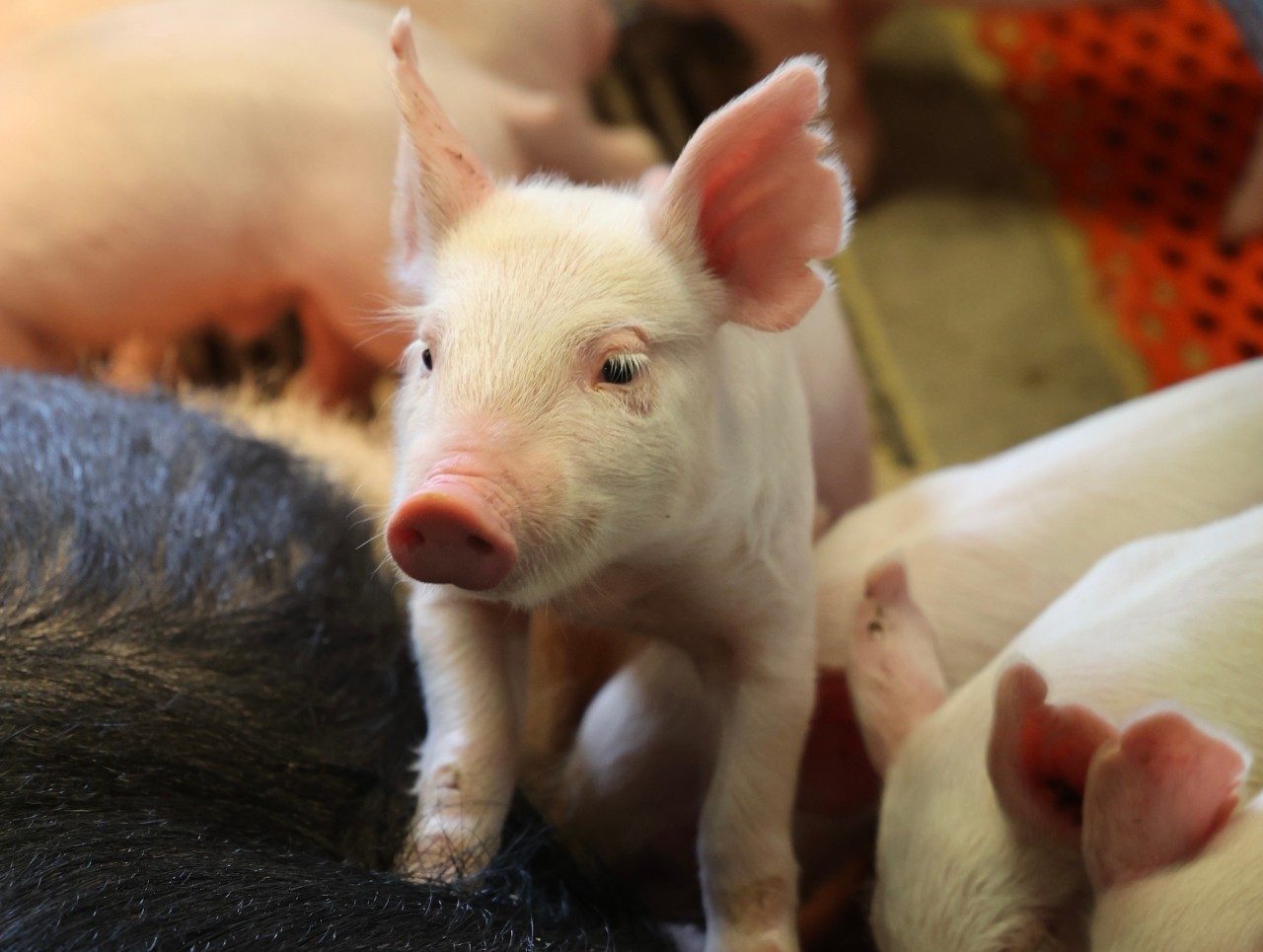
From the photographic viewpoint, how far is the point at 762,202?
3.17 ft

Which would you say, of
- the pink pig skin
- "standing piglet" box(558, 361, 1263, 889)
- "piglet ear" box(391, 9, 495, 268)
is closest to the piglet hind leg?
"standing piglet" box(558, 361, 1263, 889)

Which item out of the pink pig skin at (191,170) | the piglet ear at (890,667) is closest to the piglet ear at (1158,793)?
the piglet ear at (890,667)

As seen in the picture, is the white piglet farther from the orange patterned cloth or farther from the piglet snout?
the orange patterned cloth

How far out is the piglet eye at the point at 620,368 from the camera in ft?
2.89

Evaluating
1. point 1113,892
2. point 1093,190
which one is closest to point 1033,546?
point 1113,892

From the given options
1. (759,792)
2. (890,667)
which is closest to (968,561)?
(890,667)

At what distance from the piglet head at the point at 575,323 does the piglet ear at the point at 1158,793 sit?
318 mm

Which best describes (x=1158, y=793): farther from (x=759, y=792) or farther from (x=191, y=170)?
(x=191, y=170)

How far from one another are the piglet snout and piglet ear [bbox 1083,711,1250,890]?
39 cm

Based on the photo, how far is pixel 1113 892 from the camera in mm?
890

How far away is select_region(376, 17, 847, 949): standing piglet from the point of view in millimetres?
839

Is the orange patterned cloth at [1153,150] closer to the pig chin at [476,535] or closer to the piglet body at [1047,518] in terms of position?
the piglet body at [1047,518]

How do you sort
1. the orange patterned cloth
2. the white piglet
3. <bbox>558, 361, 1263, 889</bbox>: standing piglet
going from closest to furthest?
1. the white piglet
2. <bbox>558, 361, 1263, 889</bbox>: standing piglet
3. the orange patterned cloth

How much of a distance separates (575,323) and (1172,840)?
1.59 ft
